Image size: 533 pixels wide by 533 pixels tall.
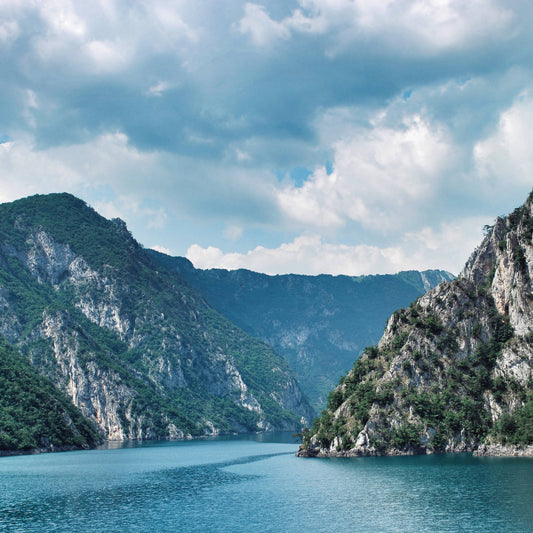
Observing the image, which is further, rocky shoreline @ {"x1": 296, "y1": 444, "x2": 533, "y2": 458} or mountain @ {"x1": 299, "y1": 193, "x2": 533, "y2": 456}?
mountain @ {"x1": 299, "y1": 193, "x2": 533, "y2": 456}

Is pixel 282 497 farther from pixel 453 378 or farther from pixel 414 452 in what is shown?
pixel 453 378

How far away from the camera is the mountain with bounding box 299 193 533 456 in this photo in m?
138

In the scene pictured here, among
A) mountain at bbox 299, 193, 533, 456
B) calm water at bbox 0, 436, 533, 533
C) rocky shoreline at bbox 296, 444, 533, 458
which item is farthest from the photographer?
mountain at bbox 299, 193, 533, 456

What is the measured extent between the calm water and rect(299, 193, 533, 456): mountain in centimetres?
977

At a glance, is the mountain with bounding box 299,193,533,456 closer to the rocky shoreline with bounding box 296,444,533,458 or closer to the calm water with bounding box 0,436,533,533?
the rocky shoreline with bounding box 296,444,533,458

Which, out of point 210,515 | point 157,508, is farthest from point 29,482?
point 210,515

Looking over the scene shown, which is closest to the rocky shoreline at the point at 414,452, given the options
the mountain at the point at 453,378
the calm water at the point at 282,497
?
the mountain at the point at 453,378

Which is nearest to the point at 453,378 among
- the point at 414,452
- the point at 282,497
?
the point at 414,452

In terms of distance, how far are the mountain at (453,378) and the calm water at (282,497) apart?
32.1 ft

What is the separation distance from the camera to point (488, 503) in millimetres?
76625

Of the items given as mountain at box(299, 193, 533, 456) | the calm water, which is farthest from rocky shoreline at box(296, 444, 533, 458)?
the calm water

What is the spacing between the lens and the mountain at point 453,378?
138m

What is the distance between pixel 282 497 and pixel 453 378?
70.8m

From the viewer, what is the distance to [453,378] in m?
147
